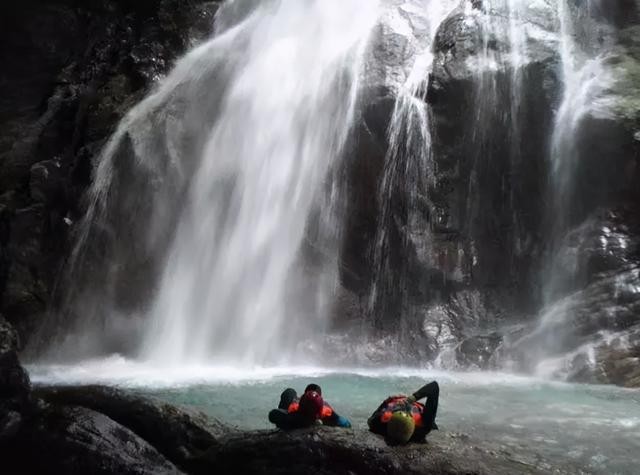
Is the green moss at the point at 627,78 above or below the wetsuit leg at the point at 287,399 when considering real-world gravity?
above

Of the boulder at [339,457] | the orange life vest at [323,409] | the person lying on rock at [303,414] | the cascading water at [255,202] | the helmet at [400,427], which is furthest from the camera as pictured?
the cascading water at [255,202]

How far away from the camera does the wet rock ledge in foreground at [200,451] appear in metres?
4.15

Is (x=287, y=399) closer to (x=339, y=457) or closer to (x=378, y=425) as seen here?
(x=378, y=425)

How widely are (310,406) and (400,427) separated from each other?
73cm

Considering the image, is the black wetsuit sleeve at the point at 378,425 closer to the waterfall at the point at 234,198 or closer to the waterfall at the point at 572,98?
the waterfall at the point at 234,198

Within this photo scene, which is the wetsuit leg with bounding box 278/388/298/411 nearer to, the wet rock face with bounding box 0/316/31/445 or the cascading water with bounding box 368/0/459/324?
the wet rock face with bounding box 0/316/31/445

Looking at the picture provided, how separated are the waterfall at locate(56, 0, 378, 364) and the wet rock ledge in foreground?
7.06 metres

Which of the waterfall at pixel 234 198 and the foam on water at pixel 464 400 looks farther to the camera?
the waterfall at pixel 234 198

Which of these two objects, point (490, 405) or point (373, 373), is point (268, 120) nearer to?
point (373, 373)

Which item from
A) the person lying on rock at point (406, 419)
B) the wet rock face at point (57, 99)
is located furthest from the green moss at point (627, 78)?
the wet rock face at point (57, 99)

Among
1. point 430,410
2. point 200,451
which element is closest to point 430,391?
point 430,410

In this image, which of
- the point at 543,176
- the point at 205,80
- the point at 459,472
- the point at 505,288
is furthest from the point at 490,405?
the point at 205,80

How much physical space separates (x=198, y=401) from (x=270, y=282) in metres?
5.23

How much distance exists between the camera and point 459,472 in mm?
4113
